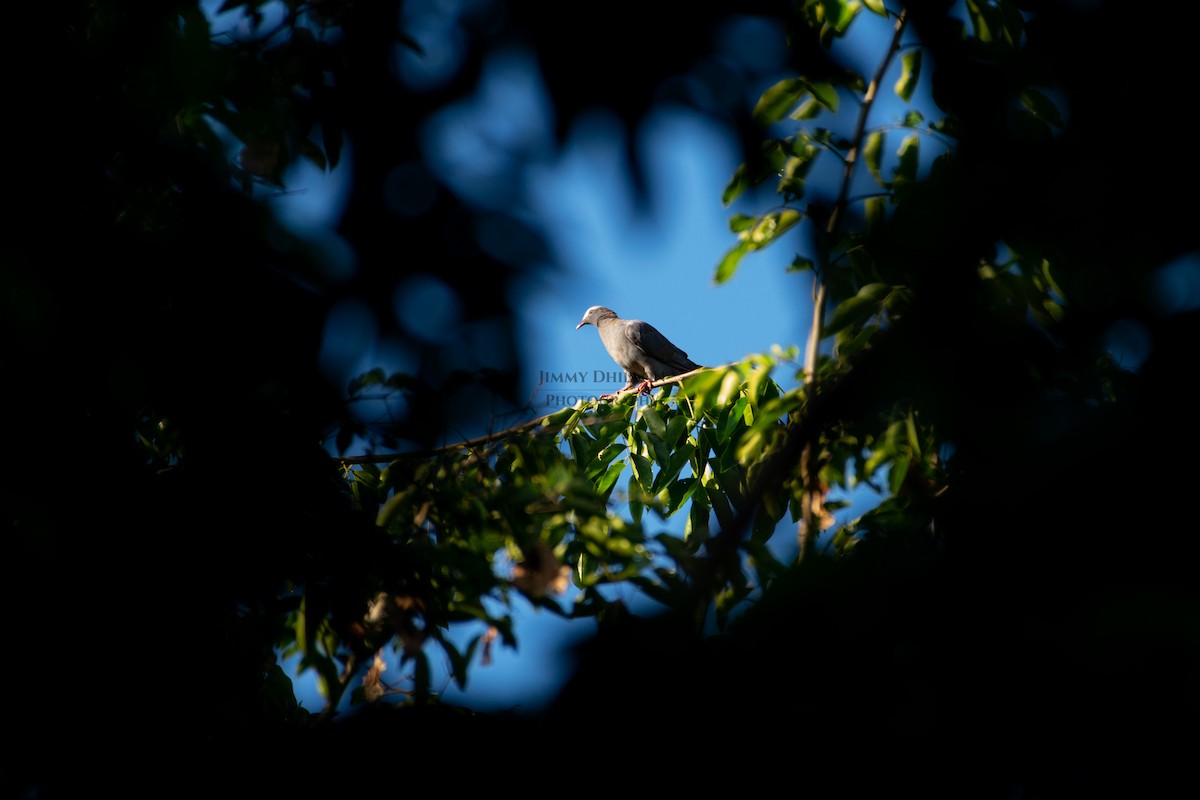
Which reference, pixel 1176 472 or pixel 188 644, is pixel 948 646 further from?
pixel 188 644

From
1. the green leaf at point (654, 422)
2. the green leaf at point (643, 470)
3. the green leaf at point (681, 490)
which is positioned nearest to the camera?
the green leaf at point (654, 422)

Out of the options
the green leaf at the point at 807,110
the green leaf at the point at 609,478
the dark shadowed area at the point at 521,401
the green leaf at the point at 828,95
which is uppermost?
the green leaf at the point at 609,478

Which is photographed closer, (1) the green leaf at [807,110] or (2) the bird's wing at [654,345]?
(1) the green leaf at [807,110]

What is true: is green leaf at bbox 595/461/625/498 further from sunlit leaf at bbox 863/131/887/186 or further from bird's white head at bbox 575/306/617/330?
bird's white head at bbox 575/306/617/330

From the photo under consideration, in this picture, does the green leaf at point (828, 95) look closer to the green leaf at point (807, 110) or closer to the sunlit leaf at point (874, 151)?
the green leaf at point (807, 110)

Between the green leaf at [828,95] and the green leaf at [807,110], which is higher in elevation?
the green leaf at [807,110]

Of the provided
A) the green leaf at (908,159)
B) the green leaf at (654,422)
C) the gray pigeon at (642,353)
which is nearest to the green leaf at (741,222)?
the green leaf at (908,159)

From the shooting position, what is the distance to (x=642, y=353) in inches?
307

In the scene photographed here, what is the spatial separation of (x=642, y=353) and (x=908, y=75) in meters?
5.73

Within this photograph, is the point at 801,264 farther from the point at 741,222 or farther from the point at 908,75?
the point at 908,75

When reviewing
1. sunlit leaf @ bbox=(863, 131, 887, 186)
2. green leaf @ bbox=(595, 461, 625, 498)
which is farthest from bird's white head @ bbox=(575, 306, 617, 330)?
sunlit leaf @ bbox=(863, 131, 887, 186)

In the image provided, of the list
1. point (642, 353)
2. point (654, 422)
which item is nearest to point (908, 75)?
point (654, 422)

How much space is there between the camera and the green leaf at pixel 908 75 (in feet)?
6.59

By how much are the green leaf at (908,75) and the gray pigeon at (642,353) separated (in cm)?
544
